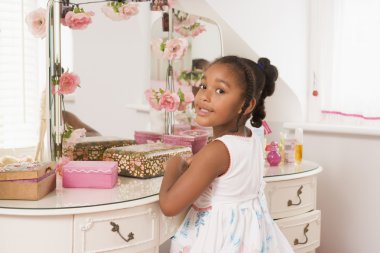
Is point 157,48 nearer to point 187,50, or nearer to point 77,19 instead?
point 187,50

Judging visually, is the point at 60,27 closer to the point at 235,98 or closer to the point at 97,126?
the point at 97,126

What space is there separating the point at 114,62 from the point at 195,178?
2.77 ft

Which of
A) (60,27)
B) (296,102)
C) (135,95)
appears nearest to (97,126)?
(135,95)

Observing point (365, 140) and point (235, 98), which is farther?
point (365, 140)

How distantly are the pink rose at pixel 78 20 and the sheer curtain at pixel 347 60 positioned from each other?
50.7 inches

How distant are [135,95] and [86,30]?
348mm

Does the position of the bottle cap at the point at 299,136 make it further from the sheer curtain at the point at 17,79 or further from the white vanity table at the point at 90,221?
the sheer curtain at the point at 17,79

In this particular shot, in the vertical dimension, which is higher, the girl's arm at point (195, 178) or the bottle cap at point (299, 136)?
the bottle cap at point (299, 136)

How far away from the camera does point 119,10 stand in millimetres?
2088

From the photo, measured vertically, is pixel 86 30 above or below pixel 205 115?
above

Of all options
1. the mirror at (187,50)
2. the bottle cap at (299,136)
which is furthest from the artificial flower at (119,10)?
the bottle cap at (299,136)

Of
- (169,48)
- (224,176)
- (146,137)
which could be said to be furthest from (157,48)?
(224,176)

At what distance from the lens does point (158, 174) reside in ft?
6.14

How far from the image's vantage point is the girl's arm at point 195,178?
148cm
